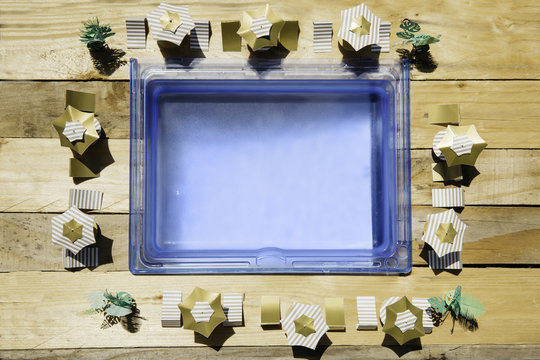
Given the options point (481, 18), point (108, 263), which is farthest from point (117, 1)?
point (481, 18)

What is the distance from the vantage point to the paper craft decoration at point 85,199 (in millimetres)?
977

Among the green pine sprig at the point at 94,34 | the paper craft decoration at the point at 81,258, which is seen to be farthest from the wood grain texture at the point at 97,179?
the green pine sprig at the point at 94,34

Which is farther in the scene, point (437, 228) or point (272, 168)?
point (272, 168)

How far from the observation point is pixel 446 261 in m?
0.99

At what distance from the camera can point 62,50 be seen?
100 centimetres

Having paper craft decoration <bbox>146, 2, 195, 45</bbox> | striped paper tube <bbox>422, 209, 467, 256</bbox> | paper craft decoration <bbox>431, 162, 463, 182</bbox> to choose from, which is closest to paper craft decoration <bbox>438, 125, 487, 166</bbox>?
paper craft decoration <bbox>431, 162, 463, 182</bbox>

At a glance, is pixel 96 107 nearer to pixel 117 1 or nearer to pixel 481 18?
pixel 117 1

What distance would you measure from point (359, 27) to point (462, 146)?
1.28 ft

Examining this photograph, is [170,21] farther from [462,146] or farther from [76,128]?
[462,146]

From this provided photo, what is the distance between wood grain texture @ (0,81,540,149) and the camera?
3.27ft

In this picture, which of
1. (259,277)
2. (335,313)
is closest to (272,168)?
(259,277)

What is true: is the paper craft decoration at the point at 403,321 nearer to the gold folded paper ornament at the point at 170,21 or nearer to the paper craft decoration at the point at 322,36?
the paper craft decoration at the point at 322,36

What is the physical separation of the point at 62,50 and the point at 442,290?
116 cm

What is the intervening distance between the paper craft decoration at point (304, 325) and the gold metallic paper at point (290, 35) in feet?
2.14
